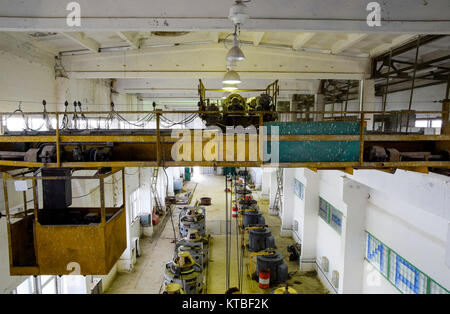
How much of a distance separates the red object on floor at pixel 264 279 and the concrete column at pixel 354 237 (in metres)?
3.12

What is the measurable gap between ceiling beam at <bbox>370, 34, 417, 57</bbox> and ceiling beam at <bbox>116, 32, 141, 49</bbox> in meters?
9.13

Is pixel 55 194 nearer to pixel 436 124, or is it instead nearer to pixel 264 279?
pixel 264 279

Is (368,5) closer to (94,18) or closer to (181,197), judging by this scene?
(94,18)

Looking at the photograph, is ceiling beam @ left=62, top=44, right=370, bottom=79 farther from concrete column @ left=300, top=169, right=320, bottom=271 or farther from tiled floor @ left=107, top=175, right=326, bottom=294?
tiled floor @ left=107, top=175, right=326, bottom=294

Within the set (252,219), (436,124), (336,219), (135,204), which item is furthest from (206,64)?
(436,124)

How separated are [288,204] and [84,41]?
14529mm

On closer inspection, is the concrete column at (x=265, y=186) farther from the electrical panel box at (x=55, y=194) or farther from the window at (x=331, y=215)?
the electrical panel box at (x=55, y=194)

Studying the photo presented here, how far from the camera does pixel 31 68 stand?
893 cm

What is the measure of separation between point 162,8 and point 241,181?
2551 centimetres

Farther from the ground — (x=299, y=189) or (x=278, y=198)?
(x=299, y=189)

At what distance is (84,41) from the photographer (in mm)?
9531

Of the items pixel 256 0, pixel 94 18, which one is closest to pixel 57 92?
pixel 94 18

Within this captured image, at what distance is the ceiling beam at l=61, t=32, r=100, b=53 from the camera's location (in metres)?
8.56

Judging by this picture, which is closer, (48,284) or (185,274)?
(48,284)
